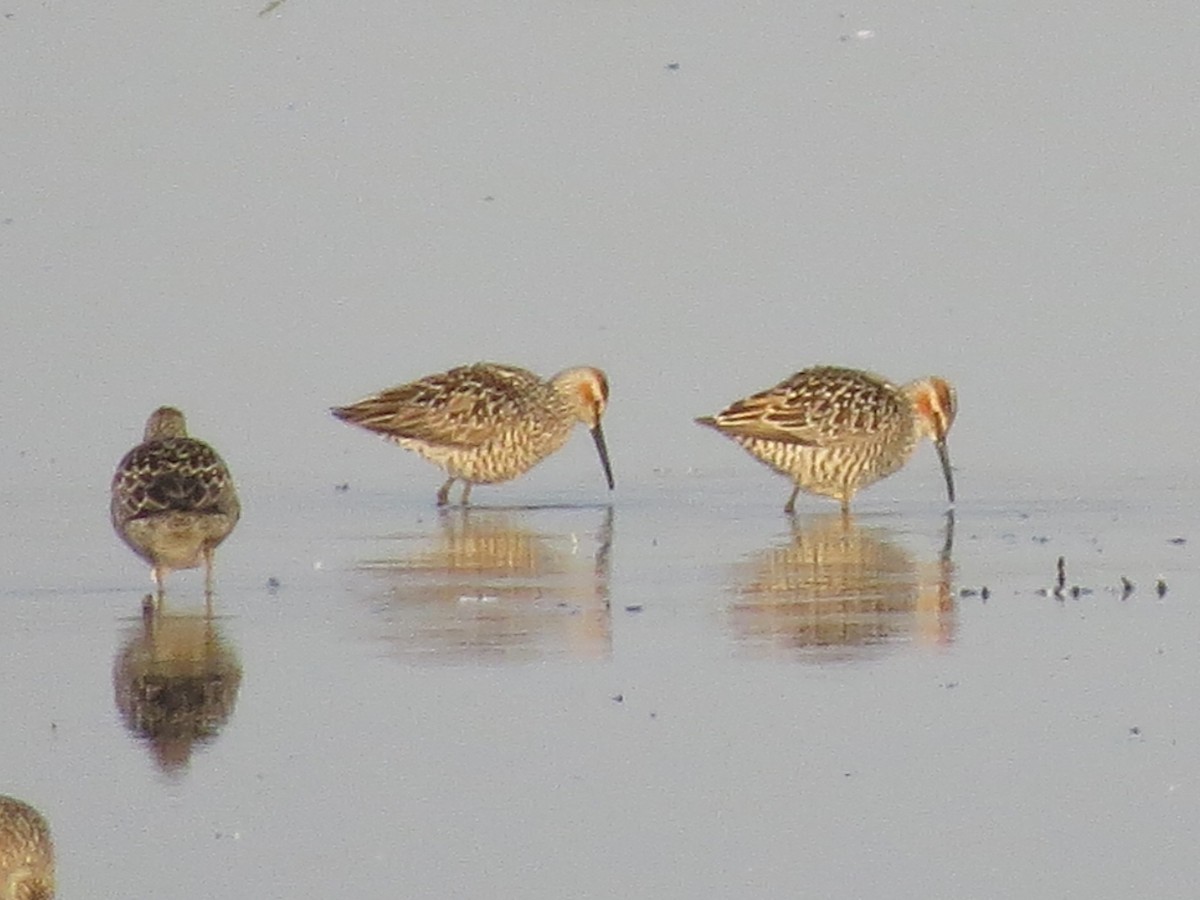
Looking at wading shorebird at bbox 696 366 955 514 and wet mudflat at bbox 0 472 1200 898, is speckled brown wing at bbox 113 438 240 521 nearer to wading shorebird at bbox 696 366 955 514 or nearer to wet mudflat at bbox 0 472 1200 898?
wet mudflat at bbox 0 472 1200 898

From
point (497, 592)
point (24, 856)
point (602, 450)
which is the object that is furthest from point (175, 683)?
point (602, 450)

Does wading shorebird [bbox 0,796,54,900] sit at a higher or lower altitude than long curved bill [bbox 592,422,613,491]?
lower

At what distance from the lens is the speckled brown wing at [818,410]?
17516 mm

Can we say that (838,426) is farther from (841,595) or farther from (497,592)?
(497,592)

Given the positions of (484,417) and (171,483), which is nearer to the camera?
(171,483)

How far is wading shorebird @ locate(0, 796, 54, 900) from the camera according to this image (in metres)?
9.53

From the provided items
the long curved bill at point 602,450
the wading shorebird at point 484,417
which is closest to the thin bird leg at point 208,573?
the wading shorebird at point 484,417

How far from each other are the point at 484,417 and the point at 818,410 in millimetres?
1649

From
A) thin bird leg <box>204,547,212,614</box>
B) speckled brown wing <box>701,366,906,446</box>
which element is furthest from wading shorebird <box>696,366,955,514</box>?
thin bird leg <box>204,547,212,614</box>

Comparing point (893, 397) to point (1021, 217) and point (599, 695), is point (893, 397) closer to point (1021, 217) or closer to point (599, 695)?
point (1021, 217)

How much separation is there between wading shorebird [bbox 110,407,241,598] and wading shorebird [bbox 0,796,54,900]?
4.43 metres

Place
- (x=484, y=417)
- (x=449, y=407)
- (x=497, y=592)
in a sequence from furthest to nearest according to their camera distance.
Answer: (x=449, y=407) < (x=484, y=417) < (x=497, y=592)

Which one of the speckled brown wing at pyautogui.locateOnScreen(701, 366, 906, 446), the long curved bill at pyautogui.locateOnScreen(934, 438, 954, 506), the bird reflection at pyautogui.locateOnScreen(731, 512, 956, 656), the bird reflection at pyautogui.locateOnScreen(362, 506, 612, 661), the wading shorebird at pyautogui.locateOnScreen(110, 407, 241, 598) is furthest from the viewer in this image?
the speckled brown wing at pyautogui.locateOnScreen(701, 366, 906, 446)

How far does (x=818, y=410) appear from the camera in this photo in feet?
58.9
